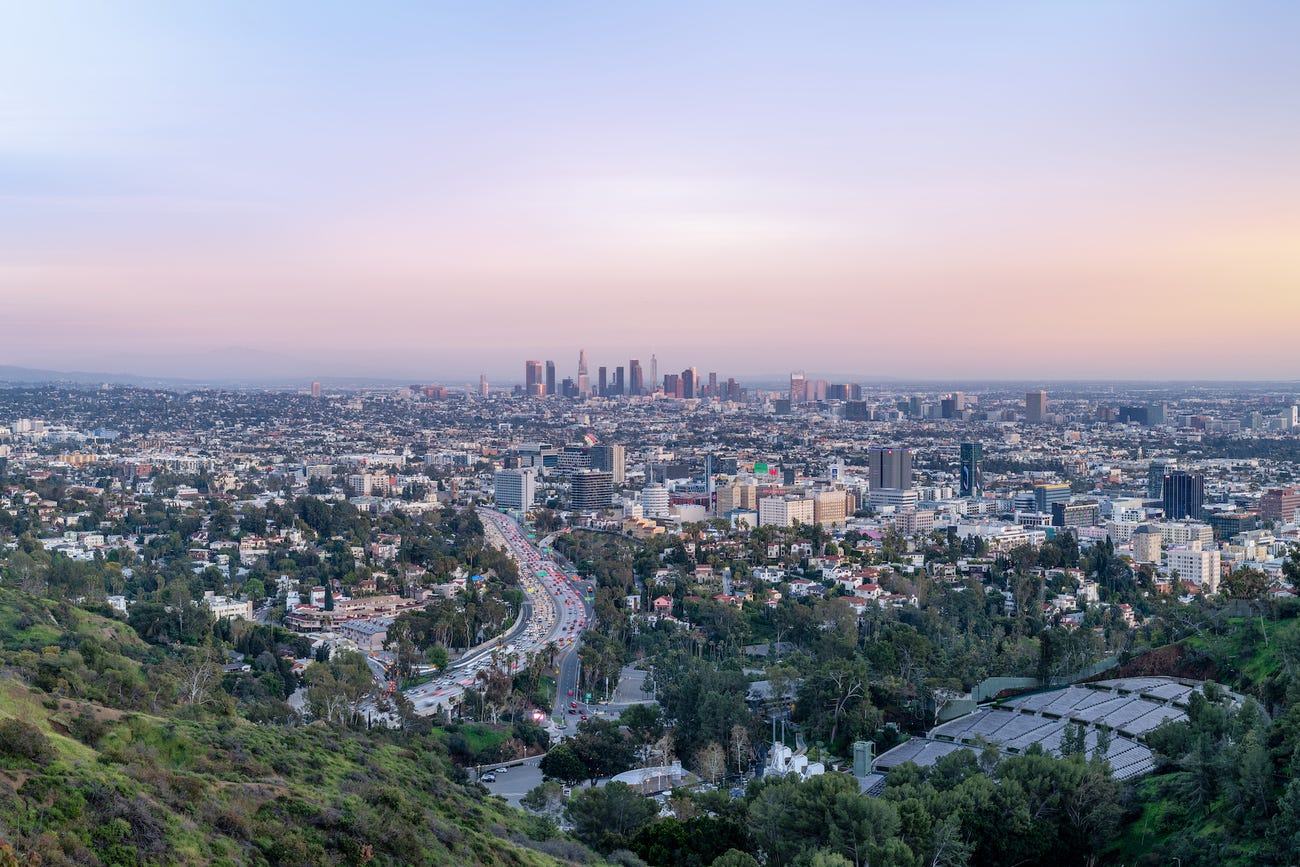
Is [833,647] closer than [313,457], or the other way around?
[833,647]

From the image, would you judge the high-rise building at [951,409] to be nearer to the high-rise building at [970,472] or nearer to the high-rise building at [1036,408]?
the high-rise building at [1036,408]

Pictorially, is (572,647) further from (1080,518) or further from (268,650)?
(1080,518)

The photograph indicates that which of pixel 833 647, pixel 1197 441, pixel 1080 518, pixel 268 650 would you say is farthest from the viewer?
pixel 1197 441

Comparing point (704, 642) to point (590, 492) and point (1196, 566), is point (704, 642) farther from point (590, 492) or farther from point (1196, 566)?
point (590, 492)

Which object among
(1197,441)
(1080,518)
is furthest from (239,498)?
(1197,441)

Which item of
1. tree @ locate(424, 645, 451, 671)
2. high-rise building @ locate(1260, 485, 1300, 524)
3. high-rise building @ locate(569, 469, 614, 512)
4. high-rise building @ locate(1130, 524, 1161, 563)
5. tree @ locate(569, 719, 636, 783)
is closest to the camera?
tree @ locate(569, 719, 636, 783)

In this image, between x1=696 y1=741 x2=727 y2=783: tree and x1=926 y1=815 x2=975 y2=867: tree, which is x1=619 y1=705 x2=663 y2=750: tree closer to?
x1=696 y1=741 x2=727 y2=783: tree

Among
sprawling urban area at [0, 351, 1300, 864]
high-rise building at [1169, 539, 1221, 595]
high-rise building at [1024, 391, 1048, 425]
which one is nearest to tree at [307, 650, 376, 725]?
sprawling urban area at [0, 351, 1300, 864]
